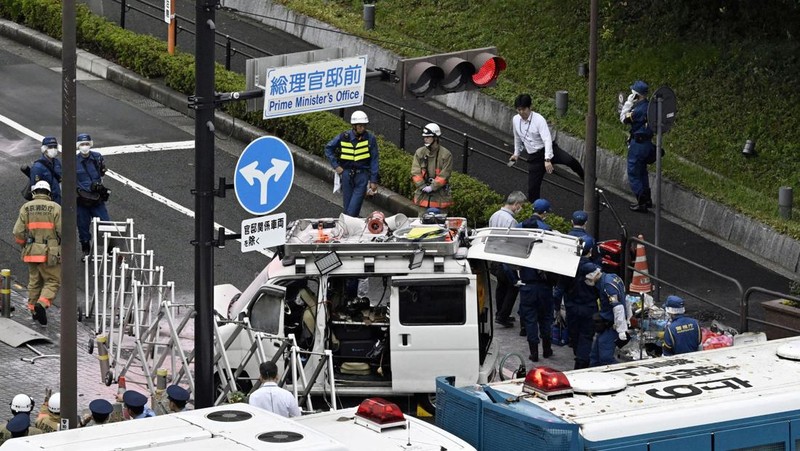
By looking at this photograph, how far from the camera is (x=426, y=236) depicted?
15.7 meters

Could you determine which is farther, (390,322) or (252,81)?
(390,322)

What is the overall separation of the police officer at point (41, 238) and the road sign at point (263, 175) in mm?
5601

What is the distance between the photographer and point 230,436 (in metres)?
9.64

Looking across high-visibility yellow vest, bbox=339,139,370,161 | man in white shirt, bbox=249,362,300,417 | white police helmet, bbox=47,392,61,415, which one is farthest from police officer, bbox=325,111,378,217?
man in white shirt, bbox=249,362,300,417

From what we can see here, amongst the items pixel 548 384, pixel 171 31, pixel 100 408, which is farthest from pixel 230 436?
pixel 171 31

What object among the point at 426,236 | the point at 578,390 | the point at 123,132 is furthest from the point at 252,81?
the point at 123,132

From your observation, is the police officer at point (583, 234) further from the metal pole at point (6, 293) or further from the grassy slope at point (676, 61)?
the metal pole at point (6, 293)

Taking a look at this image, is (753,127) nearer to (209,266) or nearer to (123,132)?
(123,132)

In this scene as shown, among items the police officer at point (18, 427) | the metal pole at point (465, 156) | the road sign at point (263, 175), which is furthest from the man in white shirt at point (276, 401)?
the metal pole at point (465, 156)

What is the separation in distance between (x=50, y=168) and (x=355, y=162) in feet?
13.4

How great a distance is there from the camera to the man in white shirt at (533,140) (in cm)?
2125

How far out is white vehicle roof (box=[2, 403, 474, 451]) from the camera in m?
9.39

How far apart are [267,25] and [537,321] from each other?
1418 centimetres

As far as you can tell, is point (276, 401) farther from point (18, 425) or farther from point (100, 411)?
point (18, 425)
